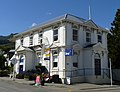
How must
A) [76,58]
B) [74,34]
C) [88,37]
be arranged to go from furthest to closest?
[88,37] < [74,34] < [76,58]

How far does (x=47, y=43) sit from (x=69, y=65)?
191 inches

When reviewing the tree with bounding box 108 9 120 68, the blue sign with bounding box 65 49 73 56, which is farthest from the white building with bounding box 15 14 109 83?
the tree with bounding box 108 9 120 68

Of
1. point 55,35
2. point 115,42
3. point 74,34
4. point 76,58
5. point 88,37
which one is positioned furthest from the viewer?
point 115,42

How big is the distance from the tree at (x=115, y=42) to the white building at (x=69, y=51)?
5.86 metres

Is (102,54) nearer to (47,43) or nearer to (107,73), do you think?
(107,73)

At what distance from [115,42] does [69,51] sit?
50.9ft

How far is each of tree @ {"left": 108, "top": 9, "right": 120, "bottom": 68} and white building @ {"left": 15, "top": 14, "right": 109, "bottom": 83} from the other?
586 centimetres

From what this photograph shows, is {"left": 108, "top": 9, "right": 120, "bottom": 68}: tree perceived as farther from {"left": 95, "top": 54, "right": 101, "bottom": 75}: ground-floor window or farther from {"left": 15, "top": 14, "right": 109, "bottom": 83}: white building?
{"left": 95, "top": 54, "right": 101, "bottom": 75}: ground-floor window

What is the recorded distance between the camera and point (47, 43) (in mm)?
32344

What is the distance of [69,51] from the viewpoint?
28734 mm

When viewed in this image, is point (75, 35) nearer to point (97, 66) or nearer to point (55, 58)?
point (55, 58)

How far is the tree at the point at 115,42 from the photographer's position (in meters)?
40.5

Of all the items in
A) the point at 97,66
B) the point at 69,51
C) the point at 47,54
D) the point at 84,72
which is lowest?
the point at 84,72

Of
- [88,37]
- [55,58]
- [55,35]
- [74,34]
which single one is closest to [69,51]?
[55,58]
